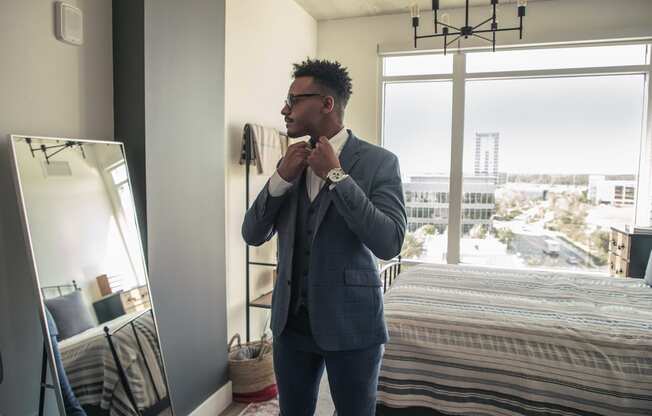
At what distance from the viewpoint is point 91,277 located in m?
1.51

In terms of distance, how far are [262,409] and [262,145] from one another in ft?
5.02

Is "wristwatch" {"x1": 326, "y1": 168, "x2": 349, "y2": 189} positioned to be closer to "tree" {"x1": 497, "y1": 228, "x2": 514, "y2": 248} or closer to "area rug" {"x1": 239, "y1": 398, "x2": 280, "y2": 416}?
"area rug" {"x1": 239, "y1": 398, "x2": 280, "y2": 416}

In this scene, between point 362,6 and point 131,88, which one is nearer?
point 131,88

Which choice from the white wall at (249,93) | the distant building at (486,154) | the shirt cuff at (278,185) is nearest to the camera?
the shirt cuff at (278,185)

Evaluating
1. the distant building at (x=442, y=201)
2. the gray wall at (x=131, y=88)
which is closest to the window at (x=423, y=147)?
the distant building at (x=442, y=201)

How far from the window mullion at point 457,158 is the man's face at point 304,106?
3.06 metres

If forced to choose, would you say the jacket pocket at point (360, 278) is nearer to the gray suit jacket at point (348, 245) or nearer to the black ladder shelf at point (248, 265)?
the gray suit jacket at point (348, 245)

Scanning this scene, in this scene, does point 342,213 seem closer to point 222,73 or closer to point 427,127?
point 222,73

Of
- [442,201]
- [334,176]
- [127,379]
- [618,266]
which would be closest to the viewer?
[334,176]

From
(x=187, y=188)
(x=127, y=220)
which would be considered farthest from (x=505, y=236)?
(x=127, y=220)

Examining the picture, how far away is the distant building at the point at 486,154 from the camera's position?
3.99m

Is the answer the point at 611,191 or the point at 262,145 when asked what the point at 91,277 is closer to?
the point at 262,145

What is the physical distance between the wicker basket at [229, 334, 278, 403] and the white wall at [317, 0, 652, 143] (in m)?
2.37

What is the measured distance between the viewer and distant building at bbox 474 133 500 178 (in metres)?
3.99
